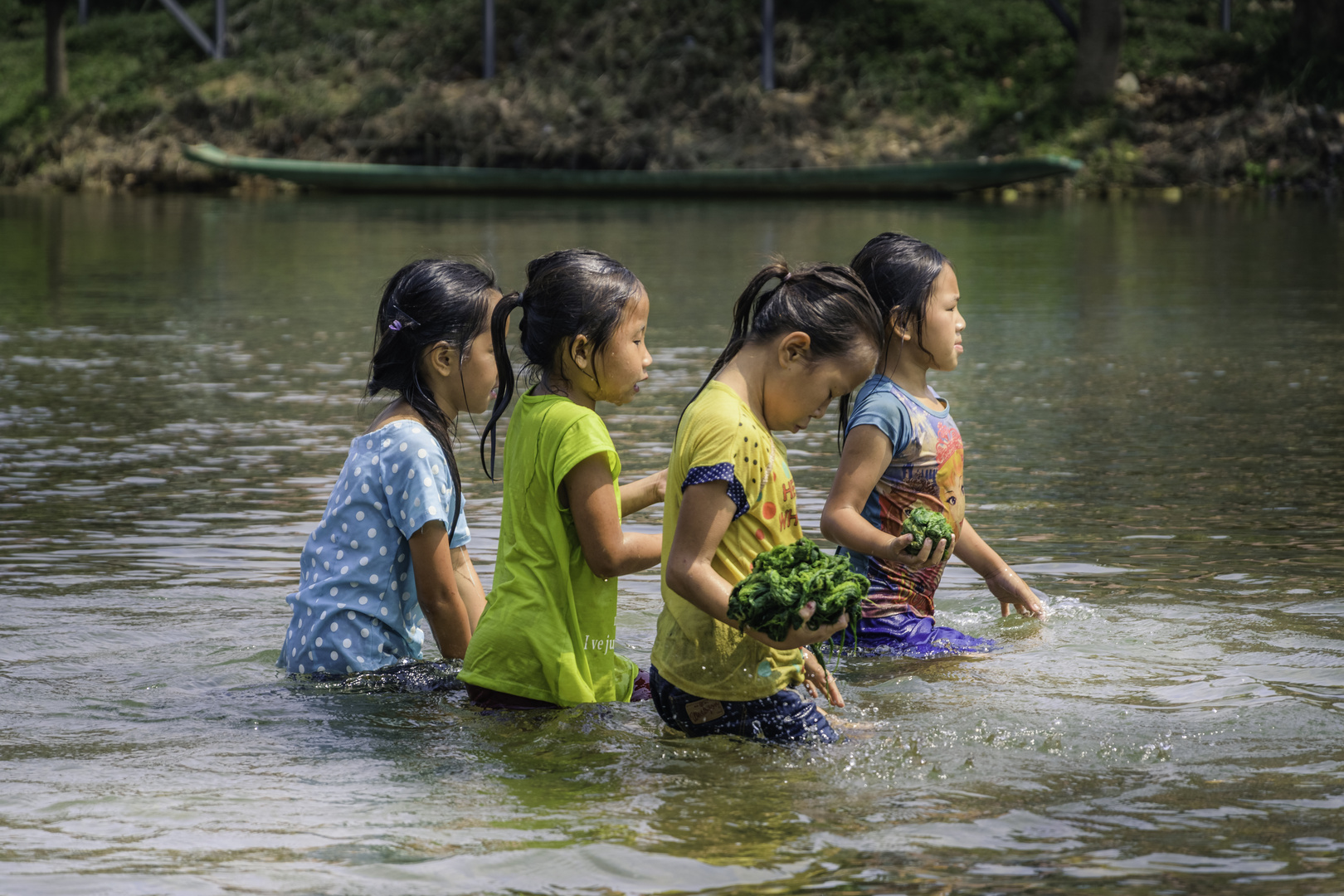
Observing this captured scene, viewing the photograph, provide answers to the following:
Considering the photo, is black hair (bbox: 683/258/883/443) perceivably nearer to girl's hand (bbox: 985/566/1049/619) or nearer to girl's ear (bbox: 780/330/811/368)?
girl's ear (bbox: 780/330/811/368)

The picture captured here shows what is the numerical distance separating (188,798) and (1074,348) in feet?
26.8

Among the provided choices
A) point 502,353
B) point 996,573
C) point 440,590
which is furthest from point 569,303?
point 996,573

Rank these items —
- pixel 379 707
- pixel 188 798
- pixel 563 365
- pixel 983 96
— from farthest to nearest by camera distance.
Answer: pixel 983 96, pixel 379 707, pixel 563 365, pixel 188 798

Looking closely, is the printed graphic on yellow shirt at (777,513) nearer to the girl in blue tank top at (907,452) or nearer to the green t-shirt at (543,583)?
the green t-shirt at (543,583)

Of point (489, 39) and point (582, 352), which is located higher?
point (489, 39)

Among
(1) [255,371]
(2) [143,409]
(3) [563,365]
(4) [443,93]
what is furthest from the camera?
(4) [443,93]

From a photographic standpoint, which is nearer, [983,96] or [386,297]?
[386,297]

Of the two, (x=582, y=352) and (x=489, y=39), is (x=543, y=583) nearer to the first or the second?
(x=582, y=352)

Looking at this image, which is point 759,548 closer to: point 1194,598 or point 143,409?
point 1194,598

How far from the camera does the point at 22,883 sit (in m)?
3.16

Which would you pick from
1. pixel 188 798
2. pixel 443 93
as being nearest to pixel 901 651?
pixel 188 798

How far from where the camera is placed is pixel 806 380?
144 inches

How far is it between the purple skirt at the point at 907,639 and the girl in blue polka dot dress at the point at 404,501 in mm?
1150

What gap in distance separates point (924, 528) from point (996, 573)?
3.06ft
